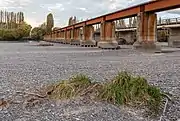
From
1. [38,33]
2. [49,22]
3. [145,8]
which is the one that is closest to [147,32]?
[145,8]

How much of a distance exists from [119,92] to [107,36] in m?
40.4

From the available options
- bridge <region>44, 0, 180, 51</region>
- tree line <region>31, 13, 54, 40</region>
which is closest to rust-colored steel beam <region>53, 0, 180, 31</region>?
bridge <region>44, 0, 180, 51</region>

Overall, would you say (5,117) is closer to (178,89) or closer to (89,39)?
(178,89)

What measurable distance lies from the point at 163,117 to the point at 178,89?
10.2 feet

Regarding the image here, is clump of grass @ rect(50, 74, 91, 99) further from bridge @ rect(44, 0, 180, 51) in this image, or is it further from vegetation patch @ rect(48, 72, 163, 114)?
bridge @ rect(44, 0, 180, 51)

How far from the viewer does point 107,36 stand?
154ft

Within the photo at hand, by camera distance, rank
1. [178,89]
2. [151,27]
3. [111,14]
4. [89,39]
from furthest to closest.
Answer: [89,39] < [111,14] < [151,27] < [178,89]

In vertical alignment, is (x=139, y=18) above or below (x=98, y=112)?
above

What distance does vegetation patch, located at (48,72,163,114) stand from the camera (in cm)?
671

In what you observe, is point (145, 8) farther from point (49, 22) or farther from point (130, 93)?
point (49, 22)

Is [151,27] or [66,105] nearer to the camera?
[66,105]

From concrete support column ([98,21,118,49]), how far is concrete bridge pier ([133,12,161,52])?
10327 millimetres

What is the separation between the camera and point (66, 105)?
665 cm

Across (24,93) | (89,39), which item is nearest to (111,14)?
(89,39)
